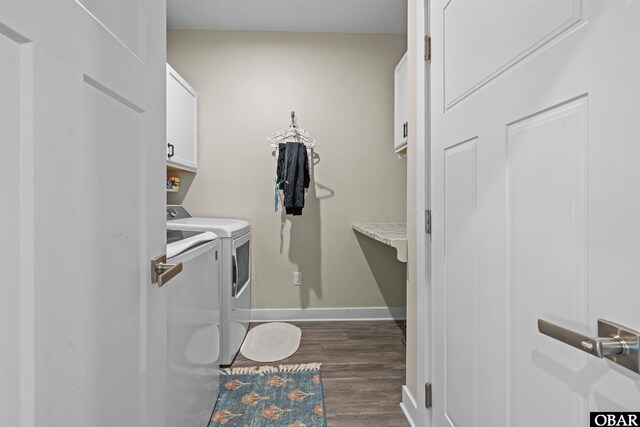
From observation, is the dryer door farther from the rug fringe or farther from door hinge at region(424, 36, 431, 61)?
door hinge at region(424, 36, 431, 61)

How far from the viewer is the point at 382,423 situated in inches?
67.8

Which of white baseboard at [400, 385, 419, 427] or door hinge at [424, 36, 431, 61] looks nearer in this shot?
door hinge at [424, 36, 431, 61]

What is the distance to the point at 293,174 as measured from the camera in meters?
2.96

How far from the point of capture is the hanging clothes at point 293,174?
2957 mm

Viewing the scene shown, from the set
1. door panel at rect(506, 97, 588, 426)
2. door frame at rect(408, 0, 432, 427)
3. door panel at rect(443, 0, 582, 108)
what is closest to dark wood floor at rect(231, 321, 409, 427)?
door frame at rect(408, 0, 432, 427)

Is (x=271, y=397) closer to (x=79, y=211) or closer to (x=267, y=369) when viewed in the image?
(x=267, y=369)

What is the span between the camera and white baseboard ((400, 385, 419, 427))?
5.42ft

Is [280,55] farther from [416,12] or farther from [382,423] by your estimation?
[382,423]

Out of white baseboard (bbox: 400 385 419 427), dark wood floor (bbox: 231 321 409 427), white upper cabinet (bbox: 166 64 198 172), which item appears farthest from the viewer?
white upper cabinet (bbox: 166 64 198 172)

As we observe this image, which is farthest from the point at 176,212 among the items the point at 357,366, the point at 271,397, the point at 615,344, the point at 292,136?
the point at 615,344

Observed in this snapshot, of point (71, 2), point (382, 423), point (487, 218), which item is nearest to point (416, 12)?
point (487, 218)

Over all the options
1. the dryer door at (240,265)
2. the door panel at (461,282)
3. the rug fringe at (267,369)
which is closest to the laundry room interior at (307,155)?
the dryer door at (240,265)

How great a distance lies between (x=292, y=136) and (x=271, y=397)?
209 centimetres

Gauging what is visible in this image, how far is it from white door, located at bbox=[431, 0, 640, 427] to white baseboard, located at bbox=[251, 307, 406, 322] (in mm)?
2022
